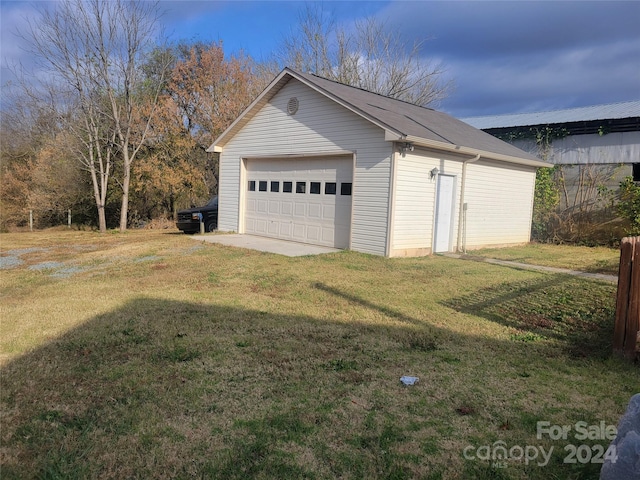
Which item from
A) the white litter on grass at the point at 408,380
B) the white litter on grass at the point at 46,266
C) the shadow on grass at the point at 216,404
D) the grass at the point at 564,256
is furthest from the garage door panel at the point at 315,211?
the white litter on grass at the point at 408,380

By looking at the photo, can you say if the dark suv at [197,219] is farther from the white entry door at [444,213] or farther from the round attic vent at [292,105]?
the white entry door at [444,213]

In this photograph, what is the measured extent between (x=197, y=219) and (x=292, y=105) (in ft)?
18.9

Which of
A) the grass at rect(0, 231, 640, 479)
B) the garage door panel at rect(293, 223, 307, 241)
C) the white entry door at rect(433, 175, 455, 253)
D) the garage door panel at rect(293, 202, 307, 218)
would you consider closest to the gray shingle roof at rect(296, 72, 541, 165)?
the white entry door at rect(433, 175, 455, 253)

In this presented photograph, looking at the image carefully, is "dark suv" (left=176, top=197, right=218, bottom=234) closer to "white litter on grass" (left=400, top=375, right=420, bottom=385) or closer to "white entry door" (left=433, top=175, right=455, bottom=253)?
"white entry door" (left=433, top=175, right=455, bottom=253)

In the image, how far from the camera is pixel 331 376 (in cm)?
373

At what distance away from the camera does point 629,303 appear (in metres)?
4.14

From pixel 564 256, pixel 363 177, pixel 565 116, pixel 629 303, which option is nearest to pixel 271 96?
pixel 363 177

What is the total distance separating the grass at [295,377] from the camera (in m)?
2.58

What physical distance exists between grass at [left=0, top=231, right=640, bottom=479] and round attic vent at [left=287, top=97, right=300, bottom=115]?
6.86m

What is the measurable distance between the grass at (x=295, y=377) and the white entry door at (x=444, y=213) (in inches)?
170

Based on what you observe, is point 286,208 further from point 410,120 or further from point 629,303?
point 629,303

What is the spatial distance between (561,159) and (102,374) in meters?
17.7

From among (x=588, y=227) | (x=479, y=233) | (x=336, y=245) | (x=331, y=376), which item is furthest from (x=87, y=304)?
(x=588, y=227)

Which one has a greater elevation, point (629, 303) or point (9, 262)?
point (629, 303)
